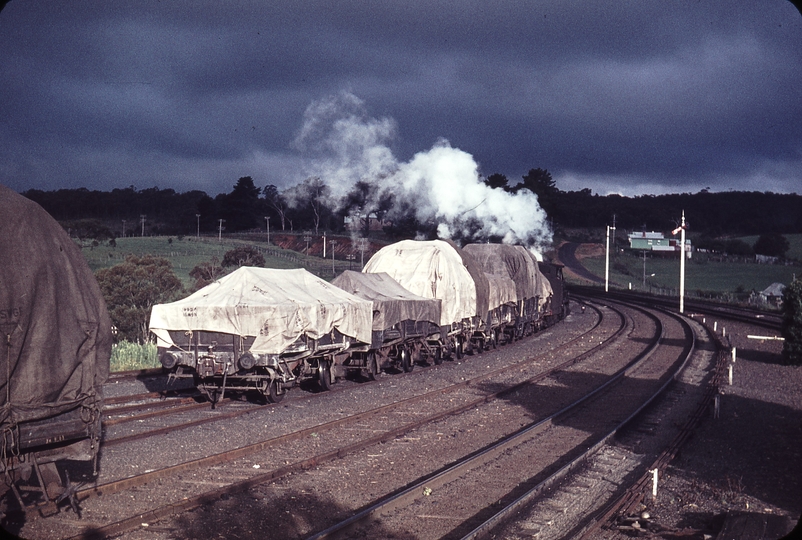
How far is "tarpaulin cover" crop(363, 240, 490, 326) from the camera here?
2102 cm

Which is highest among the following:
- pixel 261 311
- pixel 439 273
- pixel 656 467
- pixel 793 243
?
pixel 793 243

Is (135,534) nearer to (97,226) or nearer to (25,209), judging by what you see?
(25,209)

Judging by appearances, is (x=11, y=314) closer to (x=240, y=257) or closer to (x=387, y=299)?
(x=387, y=299)

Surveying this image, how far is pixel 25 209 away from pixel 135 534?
314cm

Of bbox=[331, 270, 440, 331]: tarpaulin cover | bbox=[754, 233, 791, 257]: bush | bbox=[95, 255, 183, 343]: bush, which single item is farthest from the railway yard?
bbox=[754, 233, 791, 257]: bush

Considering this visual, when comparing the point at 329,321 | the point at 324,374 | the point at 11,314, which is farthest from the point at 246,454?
the point at 324,374

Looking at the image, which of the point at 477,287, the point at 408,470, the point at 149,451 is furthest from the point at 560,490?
the point at 477,287

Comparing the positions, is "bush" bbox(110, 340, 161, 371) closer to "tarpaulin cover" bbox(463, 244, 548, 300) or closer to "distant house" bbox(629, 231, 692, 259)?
"tarpaulin cover" bbox(463, 244, 548, 300)

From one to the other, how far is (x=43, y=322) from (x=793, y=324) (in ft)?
68.3

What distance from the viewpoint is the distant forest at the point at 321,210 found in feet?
198

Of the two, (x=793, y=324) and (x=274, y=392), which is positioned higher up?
(x=793, y=324)

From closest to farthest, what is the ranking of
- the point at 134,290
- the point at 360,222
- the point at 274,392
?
the point at 274,392 < the point at 134,290 < the point at 360,222

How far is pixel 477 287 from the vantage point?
22516mm

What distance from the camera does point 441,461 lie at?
9703mm
